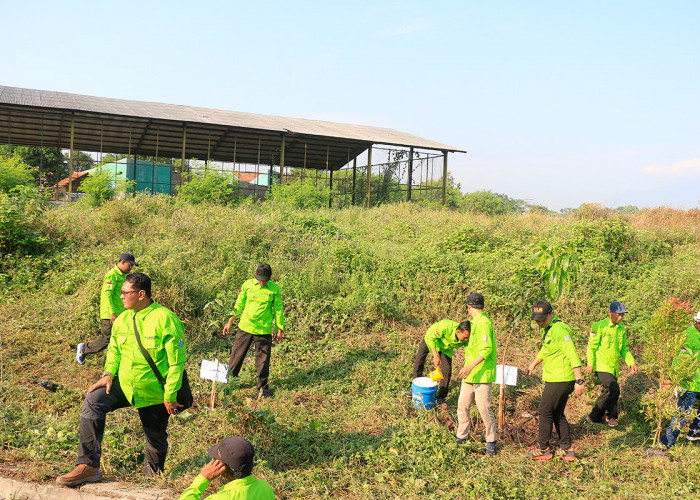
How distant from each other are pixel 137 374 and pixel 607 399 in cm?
552

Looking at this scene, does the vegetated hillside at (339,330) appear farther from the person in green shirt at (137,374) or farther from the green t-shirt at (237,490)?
the green t-shirt at (237,490)

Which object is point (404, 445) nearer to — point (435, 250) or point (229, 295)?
point (229, 295)

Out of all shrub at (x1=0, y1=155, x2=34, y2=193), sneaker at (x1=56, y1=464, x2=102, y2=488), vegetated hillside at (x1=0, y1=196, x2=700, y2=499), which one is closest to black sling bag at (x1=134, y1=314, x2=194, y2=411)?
vegetated hillside at (x1=0, y1=196, x2=700, y2=499)

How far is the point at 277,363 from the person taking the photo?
7297mm

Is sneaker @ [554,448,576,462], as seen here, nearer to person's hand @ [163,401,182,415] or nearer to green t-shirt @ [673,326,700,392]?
green t-shirt @ [673,326,700,392]

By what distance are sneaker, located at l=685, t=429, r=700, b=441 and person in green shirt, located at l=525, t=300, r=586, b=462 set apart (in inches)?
64.0

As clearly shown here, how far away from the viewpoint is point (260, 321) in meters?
6.34

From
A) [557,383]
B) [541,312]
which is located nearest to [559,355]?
[557,383]

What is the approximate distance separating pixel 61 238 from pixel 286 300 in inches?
210

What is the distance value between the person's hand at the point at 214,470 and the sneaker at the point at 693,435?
5.55m

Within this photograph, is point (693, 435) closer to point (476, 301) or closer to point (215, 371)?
point (476, 301)

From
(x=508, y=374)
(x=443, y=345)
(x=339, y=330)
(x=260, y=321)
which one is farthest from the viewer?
(x=339, y=330)

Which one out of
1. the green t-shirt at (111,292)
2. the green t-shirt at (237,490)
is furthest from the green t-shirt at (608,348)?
the green t-shirt at (111,292)

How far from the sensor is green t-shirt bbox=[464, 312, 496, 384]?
514 centimetres
